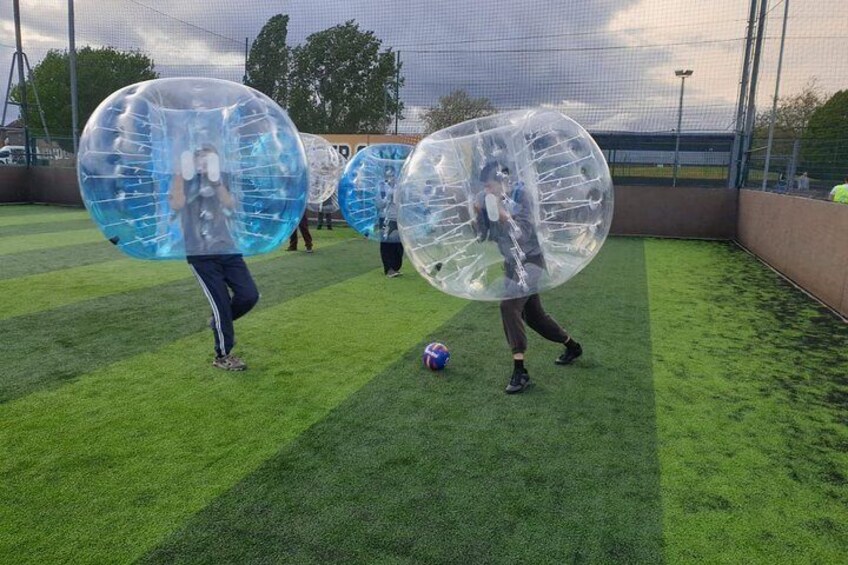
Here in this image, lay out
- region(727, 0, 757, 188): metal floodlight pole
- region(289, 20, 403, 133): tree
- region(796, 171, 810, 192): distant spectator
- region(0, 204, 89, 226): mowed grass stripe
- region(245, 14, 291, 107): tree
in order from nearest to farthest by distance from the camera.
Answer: region(796, 171, 810, 192): distant spectator → region(727, 0, 757, 188): metal floodlight pole → region(0, 204, 89, 226): mowed grass stripe → region(289, 20, 403, 133): tree → region(245, 14, 291, 107): tree

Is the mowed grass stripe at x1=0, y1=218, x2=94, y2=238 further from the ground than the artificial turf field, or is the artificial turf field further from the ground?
the mowed grass stripe at x1=0, y1=218, x2=94, y2=238

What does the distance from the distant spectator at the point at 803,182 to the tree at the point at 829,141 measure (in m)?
0.13

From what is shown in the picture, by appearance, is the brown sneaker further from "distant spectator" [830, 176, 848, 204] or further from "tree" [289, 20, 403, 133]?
"tree" [289, 20, 403, 133]

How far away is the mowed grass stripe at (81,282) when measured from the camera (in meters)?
6.66

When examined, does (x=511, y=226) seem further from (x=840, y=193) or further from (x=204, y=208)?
(x=840, y=193)

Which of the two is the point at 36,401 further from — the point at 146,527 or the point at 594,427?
the point at 594,427

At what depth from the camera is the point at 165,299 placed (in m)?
7.08

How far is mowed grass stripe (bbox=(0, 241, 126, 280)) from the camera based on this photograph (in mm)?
8422

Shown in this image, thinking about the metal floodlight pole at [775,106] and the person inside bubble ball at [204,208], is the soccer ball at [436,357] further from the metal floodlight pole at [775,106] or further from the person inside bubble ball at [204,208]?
the metal floodlight pole at [775,106]

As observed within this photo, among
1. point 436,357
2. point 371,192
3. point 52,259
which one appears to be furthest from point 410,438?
point 52,259

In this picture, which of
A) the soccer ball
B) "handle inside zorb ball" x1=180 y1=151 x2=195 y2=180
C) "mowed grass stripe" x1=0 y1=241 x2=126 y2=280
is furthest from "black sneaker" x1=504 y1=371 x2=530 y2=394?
"mowed grass stripe" x1=0 y1=241 x2=126 y2=280

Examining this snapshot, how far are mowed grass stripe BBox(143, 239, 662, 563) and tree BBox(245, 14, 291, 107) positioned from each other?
1482cm

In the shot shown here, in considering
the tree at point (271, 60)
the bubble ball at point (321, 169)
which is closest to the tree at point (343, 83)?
the tree at point (271, 60)

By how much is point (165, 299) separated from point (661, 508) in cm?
580
